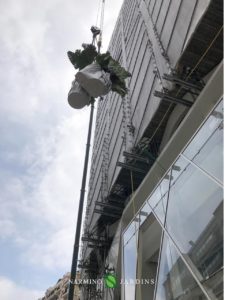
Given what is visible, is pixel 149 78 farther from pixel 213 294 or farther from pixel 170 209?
pixel 213 294

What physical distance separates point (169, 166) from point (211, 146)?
131 inches

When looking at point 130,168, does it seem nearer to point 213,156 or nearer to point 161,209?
point 161,209

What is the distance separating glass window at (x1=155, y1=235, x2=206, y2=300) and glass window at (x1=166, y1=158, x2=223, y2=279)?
312 mm

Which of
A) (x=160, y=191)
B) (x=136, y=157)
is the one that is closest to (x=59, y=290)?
(x=136, y=157)

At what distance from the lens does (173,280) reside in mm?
7824

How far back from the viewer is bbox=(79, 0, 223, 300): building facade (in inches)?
276

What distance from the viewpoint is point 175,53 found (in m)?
14.0

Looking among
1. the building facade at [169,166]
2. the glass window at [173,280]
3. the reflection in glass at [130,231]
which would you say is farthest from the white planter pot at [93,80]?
the reflection in glass at [130,231]

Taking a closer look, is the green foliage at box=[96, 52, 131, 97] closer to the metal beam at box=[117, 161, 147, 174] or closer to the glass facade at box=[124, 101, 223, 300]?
the glass facade at box=[124, 101, 223, 300]

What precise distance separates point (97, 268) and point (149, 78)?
12097 millimetres

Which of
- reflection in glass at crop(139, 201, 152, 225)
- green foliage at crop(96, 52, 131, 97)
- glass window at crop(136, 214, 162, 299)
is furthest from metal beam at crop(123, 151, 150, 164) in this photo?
green foliage at crop(96, 52, 131, 97)

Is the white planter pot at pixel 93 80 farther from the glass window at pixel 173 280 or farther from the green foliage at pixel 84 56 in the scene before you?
the glass window at pixel 173 280

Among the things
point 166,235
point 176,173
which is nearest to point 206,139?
point 176,173

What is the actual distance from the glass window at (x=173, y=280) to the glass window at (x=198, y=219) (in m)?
0.31
